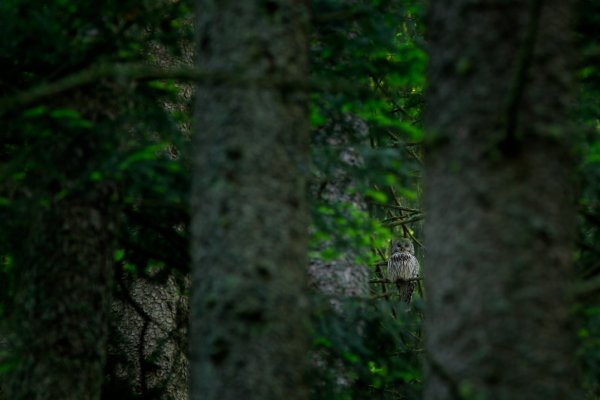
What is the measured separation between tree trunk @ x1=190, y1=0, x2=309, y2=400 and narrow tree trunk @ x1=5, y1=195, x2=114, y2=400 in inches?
63.4

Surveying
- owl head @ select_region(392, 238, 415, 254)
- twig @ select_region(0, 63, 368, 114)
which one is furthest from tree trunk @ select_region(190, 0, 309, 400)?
owl head @ select_region(392, 238, 415, 254)

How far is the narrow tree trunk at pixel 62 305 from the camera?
4.49m

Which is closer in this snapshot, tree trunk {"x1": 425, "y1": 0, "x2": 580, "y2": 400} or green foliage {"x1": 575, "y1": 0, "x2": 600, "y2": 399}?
tree trunk {"x1": 425, "y1": 0, "x2": 580, "y2": 400}

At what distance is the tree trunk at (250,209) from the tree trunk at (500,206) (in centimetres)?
63

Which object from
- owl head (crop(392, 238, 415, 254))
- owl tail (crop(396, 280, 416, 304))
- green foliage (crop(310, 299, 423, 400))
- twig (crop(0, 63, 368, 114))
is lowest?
green foliage (crop(310, 299, 423, 400))

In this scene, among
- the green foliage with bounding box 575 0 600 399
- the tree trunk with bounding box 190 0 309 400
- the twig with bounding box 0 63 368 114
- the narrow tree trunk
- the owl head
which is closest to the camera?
the tree trunk with bounding box 190 0 309 400

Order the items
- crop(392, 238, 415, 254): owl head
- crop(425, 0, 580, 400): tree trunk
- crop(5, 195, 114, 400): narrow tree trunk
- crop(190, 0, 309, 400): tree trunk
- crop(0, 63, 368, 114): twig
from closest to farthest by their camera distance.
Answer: crop(425, 0, 580, 400): tree trunk, crop(190, 0, 309, 400): tree trunk, crop(0, 63, 368, 114): twig, crop(5, 195, 114, 400): narrow tree trunk, crop(392, 238, 415, 254): owl head

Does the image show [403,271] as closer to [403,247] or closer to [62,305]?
[403,247]

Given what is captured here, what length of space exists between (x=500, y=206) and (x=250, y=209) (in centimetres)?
108

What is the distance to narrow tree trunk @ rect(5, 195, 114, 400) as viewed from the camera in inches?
177

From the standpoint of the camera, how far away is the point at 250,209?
10.3ft

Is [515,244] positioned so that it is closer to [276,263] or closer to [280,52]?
[276,263]

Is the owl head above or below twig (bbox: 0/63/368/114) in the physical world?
above

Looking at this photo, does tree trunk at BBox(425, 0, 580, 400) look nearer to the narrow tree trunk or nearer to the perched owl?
the narrow tree trunk
